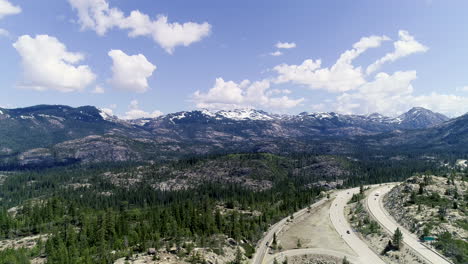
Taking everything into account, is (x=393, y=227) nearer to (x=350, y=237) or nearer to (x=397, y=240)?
(x=350, y=237)

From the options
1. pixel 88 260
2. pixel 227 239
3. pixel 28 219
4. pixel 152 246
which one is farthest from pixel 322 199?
pixel 28 219

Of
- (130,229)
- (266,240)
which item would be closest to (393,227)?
(266,240)

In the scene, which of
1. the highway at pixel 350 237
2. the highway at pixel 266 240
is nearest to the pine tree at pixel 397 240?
the highway at pixel 350 237

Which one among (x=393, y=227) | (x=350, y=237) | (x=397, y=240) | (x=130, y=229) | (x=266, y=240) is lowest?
(x=266, y=240)

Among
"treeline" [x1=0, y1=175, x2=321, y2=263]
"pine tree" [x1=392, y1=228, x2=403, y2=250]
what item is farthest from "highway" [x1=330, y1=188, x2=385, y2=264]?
"treeline" [x1=0, y1=175, x2=321, y2=263]

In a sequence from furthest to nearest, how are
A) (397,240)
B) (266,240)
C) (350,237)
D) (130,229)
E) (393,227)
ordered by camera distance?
1. (130,229)
2. (266,240)
3. (393,227)
4. (350,237)
5. (397,240)

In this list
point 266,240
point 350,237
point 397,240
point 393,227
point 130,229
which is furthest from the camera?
point 130,229
